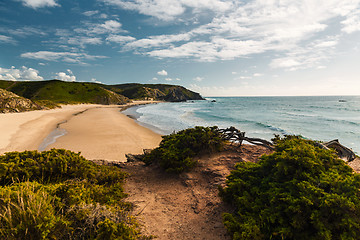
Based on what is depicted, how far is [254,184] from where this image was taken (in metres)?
3.96

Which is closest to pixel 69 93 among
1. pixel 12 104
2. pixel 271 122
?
pixel 12 104

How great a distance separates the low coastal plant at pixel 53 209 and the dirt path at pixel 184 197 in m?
0.57

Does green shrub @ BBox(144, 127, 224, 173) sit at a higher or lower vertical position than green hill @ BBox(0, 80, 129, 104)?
lower

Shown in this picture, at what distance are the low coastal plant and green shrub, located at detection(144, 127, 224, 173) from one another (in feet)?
6.88

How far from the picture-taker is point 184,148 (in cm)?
669

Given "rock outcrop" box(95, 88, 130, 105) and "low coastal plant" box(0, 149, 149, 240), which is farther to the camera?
"rock outcrop" box(95, 88, 130, 105)

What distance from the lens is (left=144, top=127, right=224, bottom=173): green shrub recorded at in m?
6.06

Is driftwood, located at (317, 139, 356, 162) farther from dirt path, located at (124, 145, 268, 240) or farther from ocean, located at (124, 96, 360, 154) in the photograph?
ocean, located at (124, 96, 360, 154)

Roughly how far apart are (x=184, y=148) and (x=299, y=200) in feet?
13.9

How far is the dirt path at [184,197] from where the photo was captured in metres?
3.61

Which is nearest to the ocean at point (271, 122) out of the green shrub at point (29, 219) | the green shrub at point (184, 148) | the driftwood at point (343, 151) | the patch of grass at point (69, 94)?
the driftwood at point (343, 151)


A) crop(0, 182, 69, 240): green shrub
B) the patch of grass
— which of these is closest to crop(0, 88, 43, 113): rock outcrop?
crop(0, 182, 69, 240): green shrub

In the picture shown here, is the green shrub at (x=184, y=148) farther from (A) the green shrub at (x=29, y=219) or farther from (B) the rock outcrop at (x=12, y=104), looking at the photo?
(B) the rock outcrop at (x=12, y=104)

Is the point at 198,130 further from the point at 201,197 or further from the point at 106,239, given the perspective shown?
the point at 106,239
